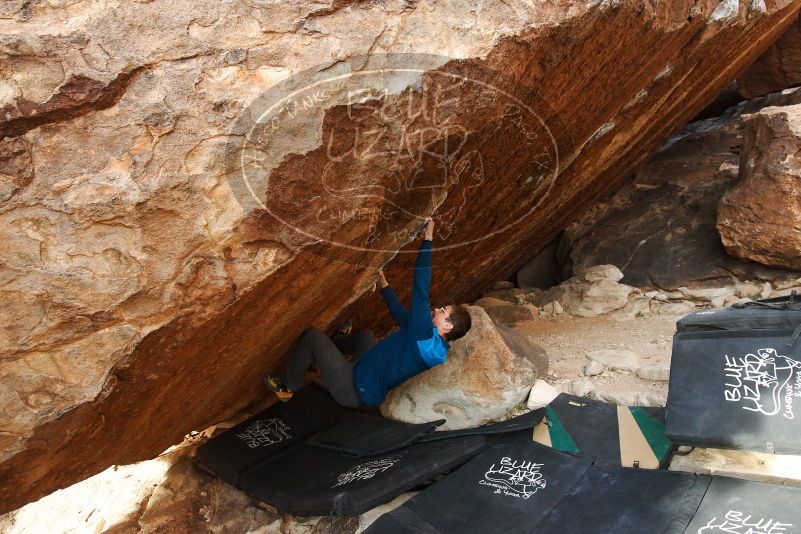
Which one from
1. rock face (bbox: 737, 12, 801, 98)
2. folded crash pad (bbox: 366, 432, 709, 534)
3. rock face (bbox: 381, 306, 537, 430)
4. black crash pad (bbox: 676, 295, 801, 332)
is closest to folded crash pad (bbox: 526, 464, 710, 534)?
folded crash pad (bbox: 366, 432, 709, 534)

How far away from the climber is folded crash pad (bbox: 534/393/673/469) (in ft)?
1.97

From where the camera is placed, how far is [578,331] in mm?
4082

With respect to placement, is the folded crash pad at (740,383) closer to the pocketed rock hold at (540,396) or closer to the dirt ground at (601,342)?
the dirt ground at (601,342)

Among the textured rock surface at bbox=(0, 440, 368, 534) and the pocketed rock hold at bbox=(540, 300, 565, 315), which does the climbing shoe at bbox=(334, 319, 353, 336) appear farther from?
the pocketed rock hold at bbox=(540, 300, 565, 315)

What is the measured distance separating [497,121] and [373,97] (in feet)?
2.08

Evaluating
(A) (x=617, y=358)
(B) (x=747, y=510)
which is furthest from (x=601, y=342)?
(B) (x=747, y=510)

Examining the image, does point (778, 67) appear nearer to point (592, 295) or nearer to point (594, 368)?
point (592, 295)

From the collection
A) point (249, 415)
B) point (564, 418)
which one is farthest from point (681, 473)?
point (249, 415)

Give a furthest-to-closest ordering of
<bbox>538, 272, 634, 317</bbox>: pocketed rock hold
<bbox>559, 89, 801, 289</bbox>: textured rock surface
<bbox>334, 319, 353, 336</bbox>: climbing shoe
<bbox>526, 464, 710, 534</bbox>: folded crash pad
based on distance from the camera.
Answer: <bbox>559, 89, 801, 289</bbox>: textured rock surface < <bbox>538, 272, 634, 317</bbox>: pocketed rock hold < <bbox>334, 319, 353, 336</bbox>: climbing shoe < <bbox>526, 464, 710, 534</bbox>: folded crash pad

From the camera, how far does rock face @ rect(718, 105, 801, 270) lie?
13.2 ft

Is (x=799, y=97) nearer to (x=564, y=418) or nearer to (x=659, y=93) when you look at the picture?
(x=659, y=93)

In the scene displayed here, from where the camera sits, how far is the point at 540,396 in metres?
3.18

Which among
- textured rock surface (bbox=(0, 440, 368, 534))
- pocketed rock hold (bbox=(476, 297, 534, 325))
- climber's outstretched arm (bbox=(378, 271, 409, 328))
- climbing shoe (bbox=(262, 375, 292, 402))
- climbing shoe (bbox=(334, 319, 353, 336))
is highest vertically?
climber's outstretched arm (bbox=(378, 271, 409, 328))

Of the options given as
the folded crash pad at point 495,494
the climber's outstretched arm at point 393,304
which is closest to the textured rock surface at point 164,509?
the folded crash pad at point 495,494
